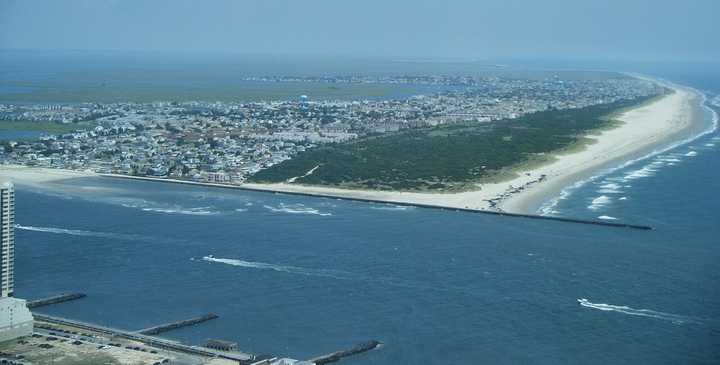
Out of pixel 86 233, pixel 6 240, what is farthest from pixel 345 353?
pixel 86 233

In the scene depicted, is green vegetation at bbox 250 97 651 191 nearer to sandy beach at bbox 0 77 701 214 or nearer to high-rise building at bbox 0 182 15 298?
sandy beach at bbox 0 77 701 214

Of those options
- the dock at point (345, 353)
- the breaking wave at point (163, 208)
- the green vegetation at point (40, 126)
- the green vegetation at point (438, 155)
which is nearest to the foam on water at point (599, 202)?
the green vegetation at point (438, 155)

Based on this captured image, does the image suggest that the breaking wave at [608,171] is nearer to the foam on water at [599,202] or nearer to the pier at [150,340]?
the foam on water at [599,202]

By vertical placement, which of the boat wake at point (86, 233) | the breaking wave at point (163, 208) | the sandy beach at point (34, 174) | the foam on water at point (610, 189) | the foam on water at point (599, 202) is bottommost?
the boat wake at point (86, 233)

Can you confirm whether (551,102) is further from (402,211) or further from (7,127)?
(402,211)

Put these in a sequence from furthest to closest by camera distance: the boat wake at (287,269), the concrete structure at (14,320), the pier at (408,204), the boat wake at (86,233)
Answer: the pier at (408,204) < the boat wake at (86,233) < the boat wake at (287,269) < the concrete structure at (14,320)

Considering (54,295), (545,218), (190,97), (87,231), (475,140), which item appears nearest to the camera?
(54,295)

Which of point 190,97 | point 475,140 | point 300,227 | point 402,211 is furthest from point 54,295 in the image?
point 190,97
